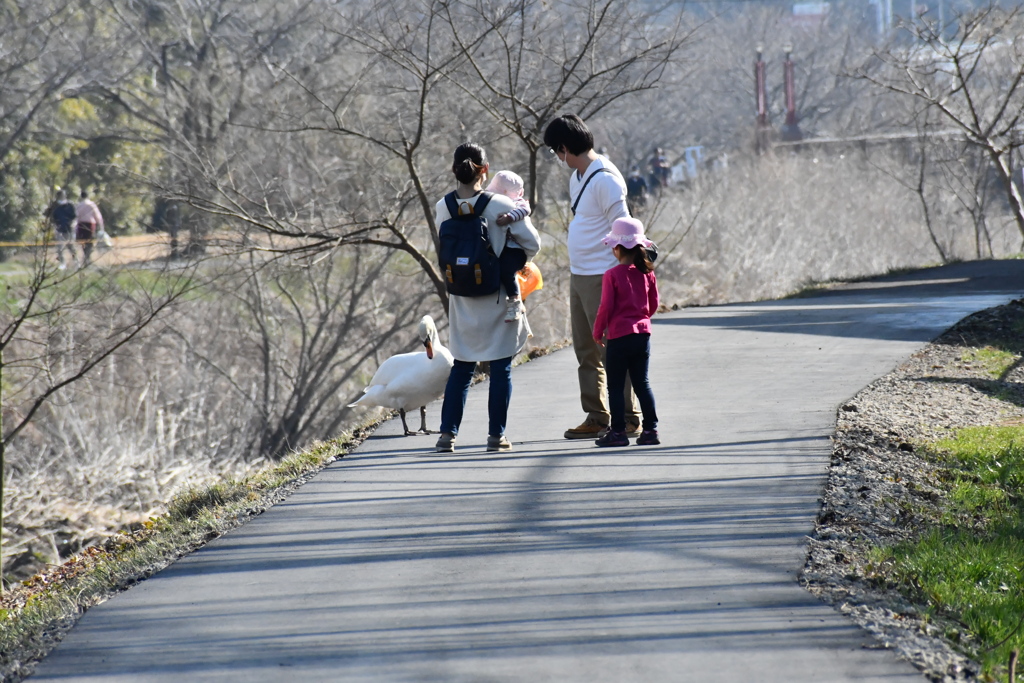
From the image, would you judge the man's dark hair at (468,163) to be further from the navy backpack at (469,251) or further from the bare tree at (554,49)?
the bare tree at (554,49)

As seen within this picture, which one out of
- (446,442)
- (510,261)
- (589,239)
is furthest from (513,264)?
(446,442)

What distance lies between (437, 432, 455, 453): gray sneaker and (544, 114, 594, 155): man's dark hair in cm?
187

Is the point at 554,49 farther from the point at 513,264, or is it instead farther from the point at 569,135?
the point at 513,264

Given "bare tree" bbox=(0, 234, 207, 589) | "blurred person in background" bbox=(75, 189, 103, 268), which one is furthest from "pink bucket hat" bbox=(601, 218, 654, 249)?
"blurred person in background" bbox=(75, 189, 103, 268)

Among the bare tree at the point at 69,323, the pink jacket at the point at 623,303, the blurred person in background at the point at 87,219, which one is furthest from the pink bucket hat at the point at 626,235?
the blurred person in background at the point at 87,219

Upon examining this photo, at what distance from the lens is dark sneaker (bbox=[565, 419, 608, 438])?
727cm

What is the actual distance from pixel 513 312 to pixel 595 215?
767mm

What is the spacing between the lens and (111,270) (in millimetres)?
19453

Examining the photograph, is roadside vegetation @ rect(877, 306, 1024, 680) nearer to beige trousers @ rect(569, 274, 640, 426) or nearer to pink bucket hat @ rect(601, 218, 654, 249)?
beige trousers @ rect(569, 274, 640, 426)

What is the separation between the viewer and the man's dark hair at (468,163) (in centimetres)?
647

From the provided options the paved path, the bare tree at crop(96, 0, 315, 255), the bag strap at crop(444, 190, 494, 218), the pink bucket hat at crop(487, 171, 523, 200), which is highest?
the bare tree at crop(96, 0, 315, 255)

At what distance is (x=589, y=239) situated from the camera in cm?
685

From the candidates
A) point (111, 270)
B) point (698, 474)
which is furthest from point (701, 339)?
point (111, 270)

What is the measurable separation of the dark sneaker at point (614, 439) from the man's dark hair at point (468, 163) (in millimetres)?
1748
